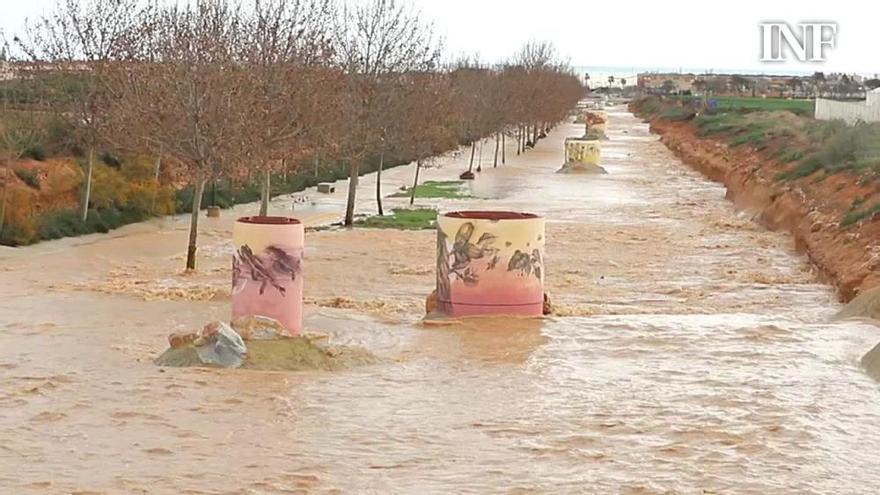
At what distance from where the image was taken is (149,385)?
1286 cm

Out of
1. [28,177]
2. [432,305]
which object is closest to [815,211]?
[432,305]

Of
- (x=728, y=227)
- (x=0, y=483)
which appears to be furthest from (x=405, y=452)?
(x=728, y=227)

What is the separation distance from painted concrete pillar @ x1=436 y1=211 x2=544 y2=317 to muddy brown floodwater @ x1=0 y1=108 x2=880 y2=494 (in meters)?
0.37

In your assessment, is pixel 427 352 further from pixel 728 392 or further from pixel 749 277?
pixel 749 277

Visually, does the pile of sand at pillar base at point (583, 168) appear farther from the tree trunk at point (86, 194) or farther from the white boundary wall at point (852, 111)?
the tree trunk at point (86, 194)

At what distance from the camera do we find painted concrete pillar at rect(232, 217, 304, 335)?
15.7m

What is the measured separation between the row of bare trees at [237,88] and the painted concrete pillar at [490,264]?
7.77 m

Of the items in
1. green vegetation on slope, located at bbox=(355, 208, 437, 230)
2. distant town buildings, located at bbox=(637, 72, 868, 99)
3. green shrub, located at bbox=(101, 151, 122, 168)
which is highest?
distant town buildings, located at bbox=(637, 72, 868, 99)

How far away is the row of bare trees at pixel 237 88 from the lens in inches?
950

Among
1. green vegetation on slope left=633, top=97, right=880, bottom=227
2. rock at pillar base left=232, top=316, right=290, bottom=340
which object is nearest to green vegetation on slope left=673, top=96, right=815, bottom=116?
green vegetation on slope left=633, top=97, right=880, bottom=227

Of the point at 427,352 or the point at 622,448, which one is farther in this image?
the point at 427,352

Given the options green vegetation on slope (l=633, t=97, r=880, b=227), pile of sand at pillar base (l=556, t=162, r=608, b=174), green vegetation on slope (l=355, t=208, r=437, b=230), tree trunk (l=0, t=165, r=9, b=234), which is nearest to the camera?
tree trunk (l=0, t=165, r=9, b=234)

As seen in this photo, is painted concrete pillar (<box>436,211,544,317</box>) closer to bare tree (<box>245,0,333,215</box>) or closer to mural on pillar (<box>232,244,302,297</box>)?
mural on pillar (<box>232,244,302,297</box>)

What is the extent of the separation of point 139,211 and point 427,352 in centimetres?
2287
